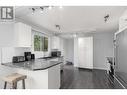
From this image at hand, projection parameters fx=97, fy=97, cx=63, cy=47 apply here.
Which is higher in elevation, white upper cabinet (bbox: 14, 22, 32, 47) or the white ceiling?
the white ceiling

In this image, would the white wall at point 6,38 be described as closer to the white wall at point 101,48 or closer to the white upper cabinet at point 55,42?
the white upper cabinet at point 55,42

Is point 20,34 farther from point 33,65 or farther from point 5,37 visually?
point 33,65

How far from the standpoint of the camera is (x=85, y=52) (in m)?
6.37

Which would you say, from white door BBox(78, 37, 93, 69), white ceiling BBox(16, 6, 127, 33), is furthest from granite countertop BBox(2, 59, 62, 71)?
white door BBox(78, 37, 93, 69)

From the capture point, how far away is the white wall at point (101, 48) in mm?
6379

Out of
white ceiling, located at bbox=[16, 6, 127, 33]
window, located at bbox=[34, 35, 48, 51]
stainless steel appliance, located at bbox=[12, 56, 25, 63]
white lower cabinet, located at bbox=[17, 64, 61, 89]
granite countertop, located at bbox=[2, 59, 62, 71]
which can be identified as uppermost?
white ceiling, located at bbox=[16, 6, 127, 33]

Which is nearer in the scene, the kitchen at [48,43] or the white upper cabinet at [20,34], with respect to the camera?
the kitchen at [48,43]

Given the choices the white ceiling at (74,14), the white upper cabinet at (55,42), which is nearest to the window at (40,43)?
the white upper cabinet at (55,42)

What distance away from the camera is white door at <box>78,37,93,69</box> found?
6.17m

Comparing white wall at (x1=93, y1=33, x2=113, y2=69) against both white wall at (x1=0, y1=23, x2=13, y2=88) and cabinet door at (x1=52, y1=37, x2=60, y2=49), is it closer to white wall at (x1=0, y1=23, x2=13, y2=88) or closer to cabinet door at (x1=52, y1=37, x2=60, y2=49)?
cabinet door at (x1=52, y1=37, x2=60, y2=49)

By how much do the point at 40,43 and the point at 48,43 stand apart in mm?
835

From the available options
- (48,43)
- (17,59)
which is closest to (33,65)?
(17,59)

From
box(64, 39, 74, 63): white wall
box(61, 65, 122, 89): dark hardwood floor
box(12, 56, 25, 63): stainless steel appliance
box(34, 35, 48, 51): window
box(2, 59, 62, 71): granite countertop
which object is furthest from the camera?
box(64, 39, 74, 63): white wall
